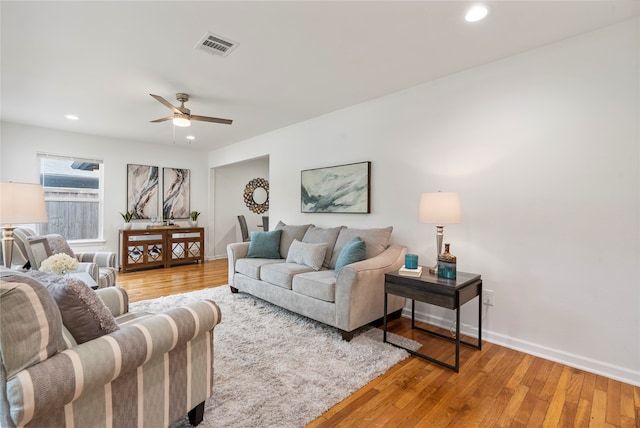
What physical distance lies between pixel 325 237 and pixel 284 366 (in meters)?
1.70

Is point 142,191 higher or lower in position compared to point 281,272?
higher

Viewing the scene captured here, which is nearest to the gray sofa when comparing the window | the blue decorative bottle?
the blue decorative bottle

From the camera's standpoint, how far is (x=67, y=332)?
1154mm

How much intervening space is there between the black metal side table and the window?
549cm

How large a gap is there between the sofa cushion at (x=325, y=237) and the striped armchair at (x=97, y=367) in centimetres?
196

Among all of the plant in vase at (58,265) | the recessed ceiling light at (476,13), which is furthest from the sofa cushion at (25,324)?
the recessed ceiling light at (476,13)

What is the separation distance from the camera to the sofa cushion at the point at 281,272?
10.1 ft

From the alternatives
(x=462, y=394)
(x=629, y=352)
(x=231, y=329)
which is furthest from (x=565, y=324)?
(x=231, y=329)

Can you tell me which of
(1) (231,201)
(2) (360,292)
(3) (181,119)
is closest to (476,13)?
(2) (360,292)

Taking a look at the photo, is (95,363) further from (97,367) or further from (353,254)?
(353,254)

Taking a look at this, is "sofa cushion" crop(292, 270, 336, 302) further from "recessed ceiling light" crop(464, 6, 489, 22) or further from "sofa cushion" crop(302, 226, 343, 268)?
"recessed ceiling light" crop(464, 6, 489, 22)

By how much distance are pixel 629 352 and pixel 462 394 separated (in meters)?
1.24

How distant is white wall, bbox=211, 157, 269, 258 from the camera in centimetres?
679

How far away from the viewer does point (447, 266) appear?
236 cm
